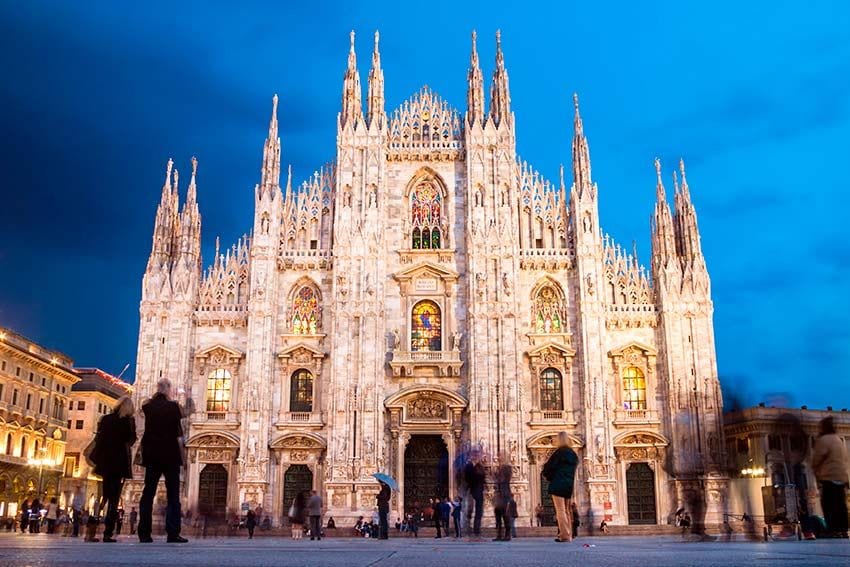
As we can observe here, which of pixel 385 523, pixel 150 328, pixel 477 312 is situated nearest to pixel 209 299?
pixel 150 328

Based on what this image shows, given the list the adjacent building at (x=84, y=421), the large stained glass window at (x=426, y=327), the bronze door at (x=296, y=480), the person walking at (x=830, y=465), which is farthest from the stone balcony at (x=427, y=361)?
the adjacent building at (x=84, y=421)

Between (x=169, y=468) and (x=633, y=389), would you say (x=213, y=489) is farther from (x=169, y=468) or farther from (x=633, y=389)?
(x=169, y=468)

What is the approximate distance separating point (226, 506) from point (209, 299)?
9.28 metres

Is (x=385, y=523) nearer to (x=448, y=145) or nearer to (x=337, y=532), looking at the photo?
(x=337, y=532)

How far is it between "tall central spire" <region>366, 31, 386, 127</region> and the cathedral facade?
0.35 feet

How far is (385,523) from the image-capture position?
2386 cm

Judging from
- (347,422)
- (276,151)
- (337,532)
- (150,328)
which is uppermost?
(276,151)

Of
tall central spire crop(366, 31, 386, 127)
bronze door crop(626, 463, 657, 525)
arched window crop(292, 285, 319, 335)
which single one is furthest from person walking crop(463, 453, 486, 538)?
tall central spire crop(366, 31, 386, 127)

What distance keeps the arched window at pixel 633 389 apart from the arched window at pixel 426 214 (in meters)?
10.4

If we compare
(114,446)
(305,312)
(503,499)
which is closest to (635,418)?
(305,312)

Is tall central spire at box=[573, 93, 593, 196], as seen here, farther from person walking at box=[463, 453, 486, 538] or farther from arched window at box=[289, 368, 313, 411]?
person walking at box=[463, 453, 486, 538]

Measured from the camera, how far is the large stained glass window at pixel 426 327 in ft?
128

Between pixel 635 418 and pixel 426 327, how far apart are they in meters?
10.0

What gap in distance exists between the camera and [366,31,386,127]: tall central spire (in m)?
41.2
